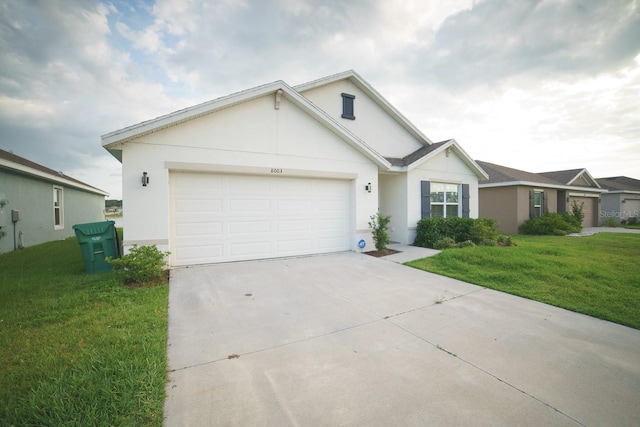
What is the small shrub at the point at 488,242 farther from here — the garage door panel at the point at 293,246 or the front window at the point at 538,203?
the front window at the point at 538,203

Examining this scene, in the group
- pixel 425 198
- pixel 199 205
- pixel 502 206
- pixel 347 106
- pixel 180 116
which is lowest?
pixel 502 206

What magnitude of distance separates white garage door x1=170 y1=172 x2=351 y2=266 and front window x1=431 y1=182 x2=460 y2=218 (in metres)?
4.50

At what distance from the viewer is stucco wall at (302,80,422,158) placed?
35.6ft

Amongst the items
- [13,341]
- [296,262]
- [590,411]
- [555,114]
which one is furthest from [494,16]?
[13,341]

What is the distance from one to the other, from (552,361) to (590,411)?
75 centimetres

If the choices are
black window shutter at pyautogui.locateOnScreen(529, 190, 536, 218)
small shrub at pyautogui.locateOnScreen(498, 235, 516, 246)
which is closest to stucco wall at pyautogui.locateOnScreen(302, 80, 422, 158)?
small shrub at pyautogui.locateOnScreen(498, 235, 516, 246)

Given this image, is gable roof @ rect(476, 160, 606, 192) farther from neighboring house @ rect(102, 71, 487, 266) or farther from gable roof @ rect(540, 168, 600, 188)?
neighboring house @ rect(102, 71, 487, 266)

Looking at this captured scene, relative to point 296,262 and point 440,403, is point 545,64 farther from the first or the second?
point 440,403

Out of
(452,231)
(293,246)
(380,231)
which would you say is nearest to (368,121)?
(380,231)

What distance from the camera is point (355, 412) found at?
6.52ft

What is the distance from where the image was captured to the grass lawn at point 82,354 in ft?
6.21

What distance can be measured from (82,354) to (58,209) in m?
16.4

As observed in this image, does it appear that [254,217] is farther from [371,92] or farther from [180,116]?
[371,92]

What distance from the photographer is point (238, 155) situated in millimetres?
7035
